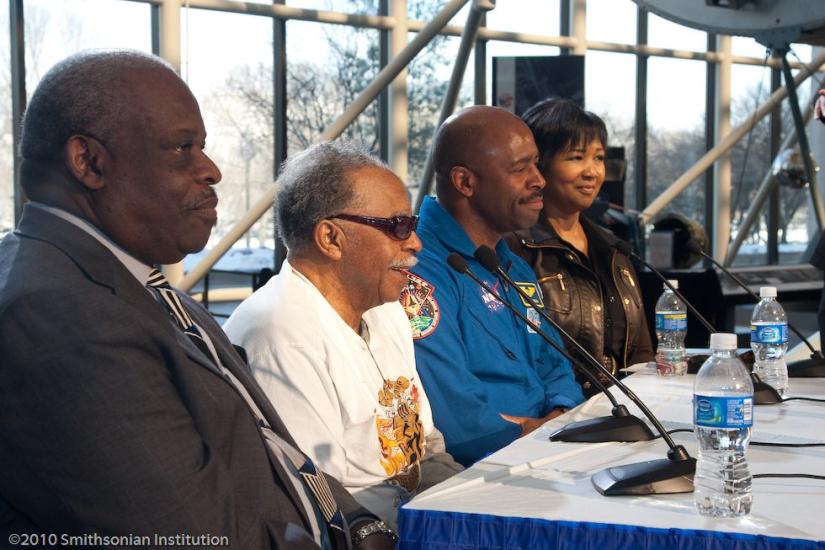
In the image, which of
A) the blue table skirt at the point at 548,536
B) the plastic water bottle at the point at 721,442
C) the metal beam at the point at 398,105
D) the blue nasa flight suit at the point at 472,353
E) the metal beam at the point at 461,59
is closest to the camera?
the blue table skirt at the point at 548,536

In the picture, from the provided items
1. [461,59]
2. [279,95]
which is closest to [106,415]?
[461,59]

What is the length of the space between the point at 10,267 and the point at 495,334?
1518 mm

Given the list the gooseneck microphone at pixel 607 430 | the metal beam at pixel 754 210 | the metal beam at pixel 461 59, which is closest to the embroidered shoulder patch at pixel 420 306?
the gooseneck microphone at pixel 607 430

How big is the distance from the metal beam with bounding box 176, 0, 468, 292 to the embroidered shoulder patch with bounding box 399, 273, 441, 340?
3.71 m

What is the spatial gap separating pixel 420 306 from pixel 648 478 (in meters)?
1.04

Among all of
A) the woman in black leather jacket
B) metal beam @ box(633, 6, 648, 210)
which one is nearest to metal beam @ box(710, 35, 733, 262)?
metal beam @ box(633, 6, 648, 210)

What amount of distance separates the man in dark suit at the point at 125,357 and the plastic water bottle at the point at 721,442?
21.6 inches

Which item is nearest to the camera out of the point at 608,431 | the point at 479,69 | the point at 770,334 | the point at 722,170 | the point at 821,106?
the point at 608,431

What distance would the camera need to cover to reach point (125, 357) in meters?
1.29

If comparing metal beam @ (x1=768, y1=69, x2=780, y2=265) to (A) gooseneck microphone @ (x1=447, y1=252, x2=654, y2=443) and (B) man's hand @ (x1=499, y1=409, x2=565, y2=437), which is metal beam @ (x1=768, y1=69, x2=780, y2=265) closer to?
(B) man's hand @ (x1=499, y1=409, x2=565, y2=437)

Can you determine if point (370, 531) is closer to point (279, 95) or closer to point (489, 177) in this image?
point (489, 177)

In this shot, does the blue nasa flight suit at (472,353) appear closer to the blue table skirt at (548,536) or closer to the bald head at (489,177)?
the bald head at (489,177)

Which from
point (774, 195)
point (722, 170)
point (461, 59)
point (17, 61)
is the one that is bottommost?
point (774, 195)

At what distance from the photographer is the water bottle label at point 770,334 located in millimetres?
2541
